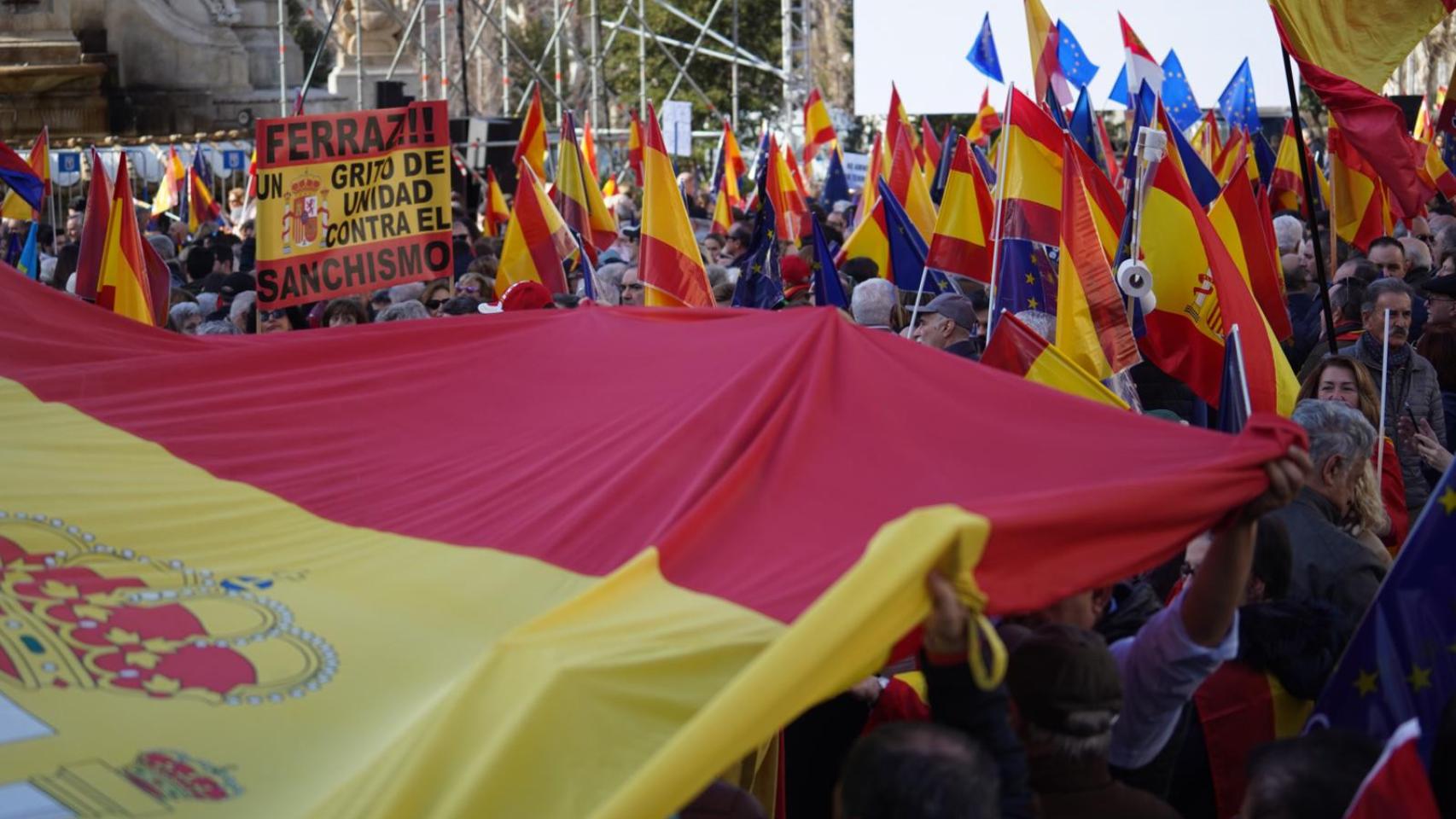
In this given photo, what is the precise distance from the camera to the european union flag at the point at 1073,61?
16672mm

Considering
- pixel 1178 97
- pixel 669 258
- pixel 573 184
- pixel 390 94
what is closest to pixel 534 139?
pixel 573 184

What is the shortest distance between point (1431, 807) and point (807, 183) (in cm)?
2581

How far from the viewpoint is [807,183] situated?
93.5 feet

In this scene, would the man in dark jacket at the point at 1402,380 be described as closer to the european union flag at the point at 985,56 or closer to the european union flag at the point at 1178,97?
the european union flag at the point at 1178,97

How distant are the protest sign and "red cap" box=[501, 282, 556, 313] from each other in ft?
1.66

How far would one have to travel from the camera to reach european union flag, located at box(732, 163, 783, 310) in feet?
34.2

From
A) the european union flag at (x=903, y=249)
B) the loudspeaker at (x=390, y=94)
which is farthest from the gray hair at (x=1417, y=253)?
the loudspeaker at (x=390, y=94)

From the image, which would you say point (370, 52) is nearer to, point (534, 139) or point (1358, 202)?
point (534, 139)

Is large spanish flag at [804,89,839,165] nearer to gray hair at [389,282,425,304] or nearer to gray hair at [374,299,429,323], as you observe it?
gray hair at [389,282,425,304]

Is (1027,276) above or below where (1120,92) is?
below

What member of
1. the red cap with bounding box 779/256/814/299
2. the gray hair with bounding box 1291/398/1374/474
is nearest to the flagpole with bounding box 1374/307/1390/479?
the gray hair with bounding box 1291/398/1374/474

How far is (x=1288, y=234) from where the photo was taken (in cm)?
1257

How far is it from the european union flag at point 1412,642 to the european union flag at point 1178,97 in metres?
15.4

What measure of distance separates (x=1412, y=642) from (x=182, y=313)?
801 centimetres
